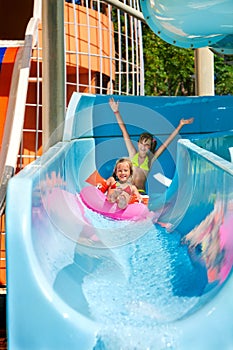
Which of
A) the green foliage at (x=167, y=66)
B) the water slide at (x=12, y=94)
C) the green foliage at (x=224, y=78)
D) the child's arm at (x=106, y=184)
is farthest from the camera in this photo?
the green foliage at (x=224, y=78)

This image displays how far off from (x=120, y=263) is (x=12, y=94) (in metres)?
1.59

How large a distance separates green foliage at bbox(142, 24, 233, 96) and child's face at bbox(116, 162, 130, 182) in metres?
9.21

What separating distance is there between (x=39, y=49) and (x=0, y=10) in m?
1.81

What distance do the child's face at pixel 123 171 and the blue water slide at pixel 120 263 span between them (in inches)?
11.3

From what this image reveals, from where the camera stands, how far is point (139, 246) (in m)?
3.62

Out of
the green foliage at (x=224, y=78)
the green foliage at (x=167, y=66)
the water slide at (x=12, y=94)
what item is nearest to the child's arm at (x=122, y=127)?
the water slide at (x=12, y=94)

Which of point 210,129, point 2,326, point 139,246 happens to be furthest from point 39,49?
point 2,326

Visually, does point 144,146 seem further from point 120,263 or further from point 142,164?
point 120,263

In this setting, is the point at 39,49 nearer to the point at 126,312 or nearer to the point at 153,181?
the point at 153,181

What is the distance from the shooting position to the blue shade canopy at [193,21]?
4.25 metres

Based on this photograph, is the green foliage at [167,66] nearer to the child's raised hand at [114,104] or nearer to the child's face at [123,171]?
the child's raised hand at [114,104]

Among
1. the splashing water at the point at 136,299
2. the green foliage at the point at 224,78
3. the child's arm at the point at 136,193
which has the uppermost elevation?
the green foliage at the point at 224,78

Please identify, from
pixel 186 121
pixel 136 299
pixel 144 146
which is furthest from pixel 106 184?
pixel 136 299

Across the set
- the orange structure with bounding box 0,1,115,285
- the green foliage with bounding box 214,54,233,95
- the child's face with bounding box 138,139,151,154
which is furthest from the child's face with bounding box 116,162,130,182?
the green foliage with bounding box 214,54,233,95
